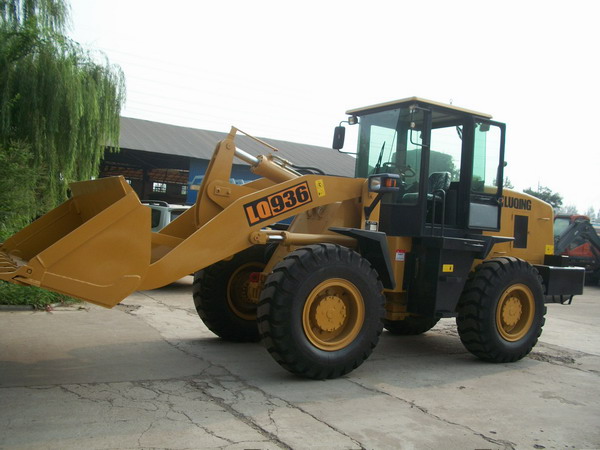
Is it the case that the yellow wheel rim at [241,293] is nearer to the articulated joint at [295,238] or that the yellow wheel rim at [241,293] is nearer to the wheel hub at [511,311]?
the articulated joint at [295,238]

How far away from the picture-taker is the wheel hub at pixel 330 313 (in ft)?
18.6

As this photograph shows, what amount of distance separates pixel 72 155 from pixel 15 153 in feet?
10.9

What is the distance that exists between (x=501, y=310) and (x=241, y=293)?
9.96 ft

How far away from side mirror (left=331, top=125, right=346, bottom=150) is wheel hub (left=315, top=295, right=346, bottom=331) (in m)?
2.27

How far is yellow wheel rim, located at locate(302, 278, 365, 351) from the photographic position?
18.4 feet

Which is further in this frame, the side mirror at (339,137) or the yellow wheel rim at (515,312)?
the side mirror at (339,137)

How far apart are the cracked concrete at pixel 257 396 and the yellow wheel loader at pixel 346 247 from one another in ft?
1.47

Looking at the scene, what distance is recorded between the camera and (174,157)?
89.6 feet

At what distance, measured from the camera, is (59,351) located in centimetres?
630

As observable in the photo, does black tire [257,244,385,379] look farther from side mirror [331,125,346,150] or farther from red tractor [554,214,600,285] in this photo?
red tractor [554,214,600,285]

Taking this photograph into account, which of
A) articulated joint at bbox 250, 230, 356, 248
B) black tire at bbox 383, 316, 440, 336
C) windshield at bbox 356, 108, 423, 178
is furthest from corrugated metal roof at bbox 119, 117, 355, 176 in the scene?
articulated joint at bbox 250, 230, 356, 248

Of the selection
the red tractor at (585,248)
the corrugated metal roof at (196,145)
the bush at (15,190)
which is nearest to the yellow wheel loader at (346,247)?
the bush at (15,190)

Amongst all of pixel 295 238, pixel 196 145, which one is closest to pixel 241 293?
pixel 295 238

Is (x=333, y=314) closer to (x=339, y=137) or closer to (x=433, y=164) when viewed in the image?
(x=433, y=164)
